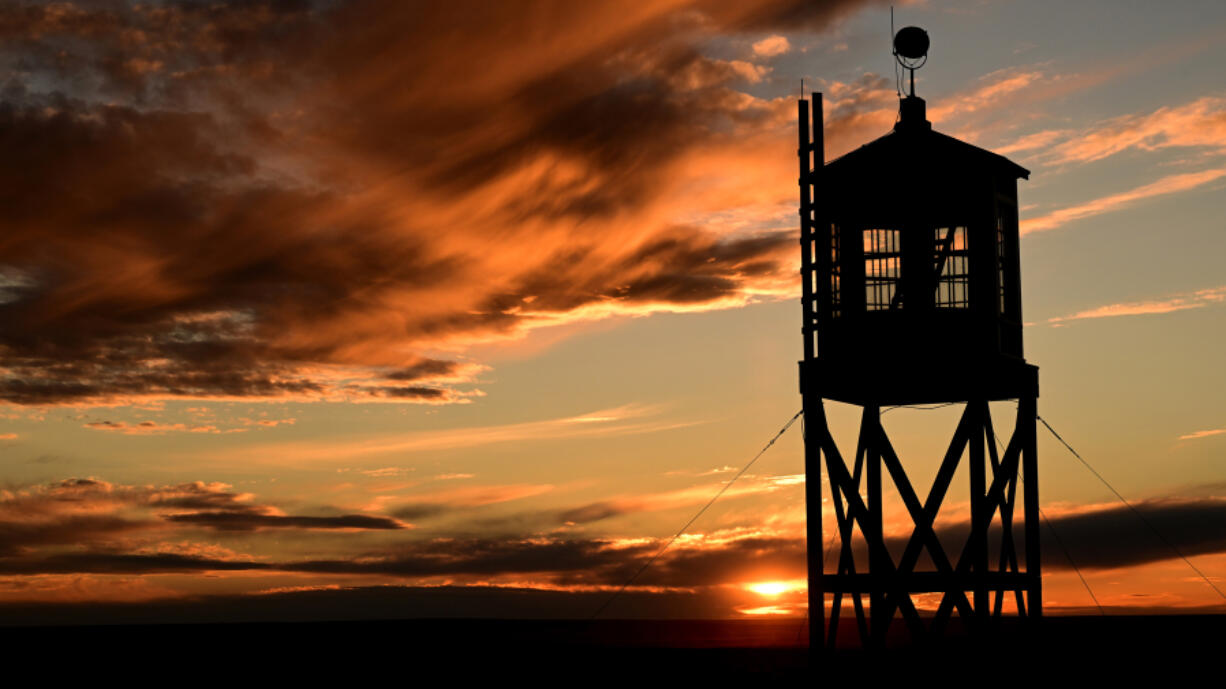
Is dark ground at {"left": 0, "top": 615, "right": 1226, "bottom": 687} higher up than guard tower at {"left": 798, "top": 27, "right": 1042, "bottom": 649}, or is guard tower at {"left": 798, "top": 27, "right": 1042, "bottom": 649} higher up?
guard tower at {"left": 798, "top": 27, "right": 1042, "bottom": 649}

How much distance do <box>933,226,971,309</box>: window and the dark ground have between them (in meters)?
5.83

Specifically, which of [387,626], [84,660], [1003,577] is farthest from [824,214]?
[387,626]

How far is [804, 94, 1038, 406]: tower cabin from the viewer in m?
23.5

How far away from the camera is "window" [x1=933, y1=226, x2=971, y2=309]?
935 inches

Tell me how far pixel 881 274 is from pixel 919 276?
69 cm

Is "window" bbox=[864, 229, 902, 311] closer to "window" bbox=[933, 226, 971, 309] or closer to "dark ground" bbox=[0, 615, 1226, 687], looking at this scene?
"window" bbox=[933, 226, 971, 309]

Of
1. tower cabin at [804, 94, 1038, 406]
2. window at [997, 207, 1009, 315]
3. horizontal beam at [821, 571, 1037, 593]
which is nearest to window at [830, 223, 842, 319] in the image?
tower cabin at [804, 94, 1038, 406]

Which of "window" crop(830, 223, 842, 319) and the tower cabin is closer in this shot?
the tower cabin

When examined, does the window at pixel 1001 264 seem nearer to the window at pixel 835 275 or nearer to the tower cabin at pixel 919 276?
the tower cabin at pixel 919 276

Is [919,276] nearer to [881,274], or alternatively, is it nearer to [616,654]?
[881,274]

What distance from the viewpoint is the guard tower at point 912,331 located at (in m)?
23.5

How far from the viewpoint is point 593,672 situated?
1149 inches

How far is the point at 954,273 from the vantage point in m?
23.9

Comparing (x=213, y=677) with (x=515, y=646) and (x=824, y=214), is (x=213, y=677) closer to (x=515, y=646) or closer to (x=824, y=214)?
(x=515, y=646)
